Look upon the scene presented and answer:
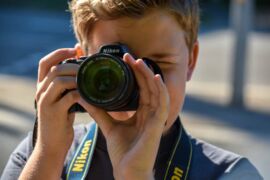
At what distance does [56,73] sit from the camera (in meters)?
2.00

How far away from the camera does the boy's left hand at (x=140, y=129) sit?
6.10 ft

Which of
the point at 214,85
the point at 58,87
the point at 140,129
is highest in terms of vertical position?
the point at 58,87

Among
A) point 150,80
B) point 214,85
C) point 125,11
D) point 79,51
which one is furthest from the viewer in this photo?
point 214,85

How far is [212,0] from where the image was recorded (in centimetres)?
2395

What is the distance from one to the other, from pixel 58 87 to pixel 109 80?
0.15 meters

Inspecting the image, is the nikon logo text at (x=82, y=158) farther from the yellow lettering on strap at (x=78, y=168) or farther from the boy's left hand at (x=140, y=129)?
the boy's left hand at (x=140, y=129)

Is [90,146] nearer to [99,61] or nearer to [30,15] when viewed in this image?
[99,61]

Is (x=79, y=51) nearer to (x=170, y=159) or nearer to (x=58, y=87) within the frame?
(x=58, y=87)

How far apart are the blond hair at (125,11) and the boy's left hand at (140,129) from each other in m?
0.17

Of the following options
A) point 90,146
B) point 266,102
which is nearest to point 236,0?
point 266,102

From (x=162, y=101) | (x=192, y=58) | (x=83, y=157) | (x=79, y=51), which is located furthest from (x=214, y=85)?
(x=162, y=101)

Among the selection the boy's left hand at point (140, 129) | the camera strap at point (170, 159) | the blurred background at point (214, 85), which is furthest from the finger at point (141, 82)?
the blurred background at point (214, 85)

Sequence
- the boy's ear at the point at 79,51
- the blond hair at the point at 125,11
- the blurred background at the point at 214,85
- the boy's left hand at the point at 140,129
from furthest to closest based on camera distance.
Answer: the blurred background at the point at 214,85, the boy's ear at the point at 79,51, the blond hair at the point at 125,11, the boy's left hand at the point at 140,129

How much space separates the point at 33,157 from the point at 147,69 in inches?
15.8
